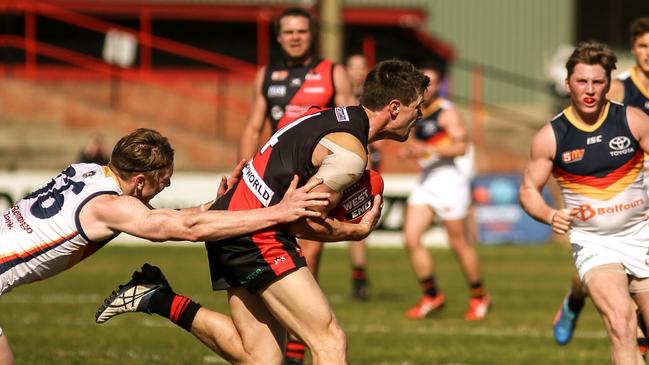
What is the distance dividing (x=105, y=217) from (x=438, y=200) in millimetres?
7309

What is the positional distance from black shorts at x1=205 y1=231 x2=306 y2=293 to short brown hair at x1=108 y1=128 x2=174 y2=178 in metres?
0.56

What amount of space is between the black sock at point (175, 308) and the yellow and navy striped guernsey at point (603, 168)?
259 centimetres

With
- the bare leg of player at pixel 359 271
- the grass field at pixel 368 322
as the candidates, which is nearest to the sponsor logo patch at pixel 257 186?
the grass field at pixel 368 322

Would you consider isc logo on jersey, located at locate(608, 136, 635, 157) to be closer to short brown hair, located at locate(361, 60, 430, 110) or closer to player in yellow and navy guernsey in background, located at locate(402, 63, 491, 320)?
short brown hair, located at locate(361, 60, 430, 110)

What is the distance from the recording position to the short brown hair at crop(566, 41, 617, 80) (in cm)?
845

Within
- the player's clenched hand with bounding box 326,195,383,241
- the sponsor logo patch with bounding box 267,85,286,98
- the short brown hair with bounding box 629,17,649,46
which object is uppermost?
the short brown hair with bounding box 629,17,649,46

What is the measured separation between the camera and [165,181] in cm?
732

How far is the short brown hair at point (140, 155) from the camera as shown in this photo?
708 cm

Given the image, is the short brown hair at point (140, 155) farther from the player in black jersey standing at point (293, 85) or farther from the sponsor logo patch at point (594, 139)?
the player in black jersey standing at point (293, 85)

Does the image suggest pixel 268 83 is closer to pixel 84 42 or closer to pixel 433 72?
pixel 433 72

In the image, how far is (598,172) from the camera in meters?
8.57

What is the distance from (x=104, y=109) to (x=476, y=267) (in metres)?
15.7

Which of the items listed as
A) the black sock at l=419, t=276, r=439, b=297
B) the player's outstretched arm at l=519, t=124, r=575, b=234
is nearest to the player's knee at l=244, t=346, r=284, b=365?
the player's outstretched arm at l=519, t=124, r=575, b=234

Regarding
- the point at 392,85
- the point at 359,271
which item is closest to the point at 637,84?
the point at 392,85
